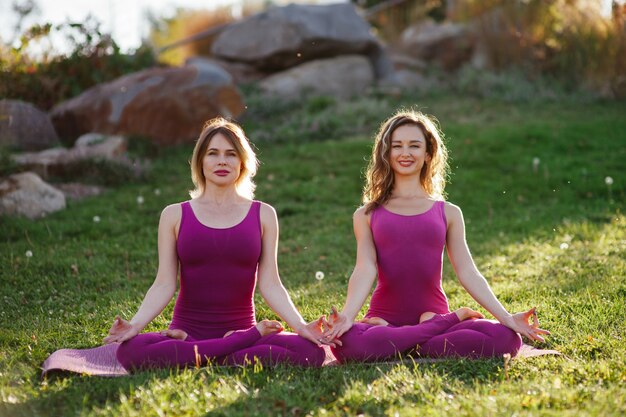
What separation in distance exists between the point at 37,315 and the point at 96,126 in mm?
5819

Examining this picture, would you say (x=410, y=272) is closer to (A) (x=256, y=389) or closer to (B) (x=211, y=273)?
(B) (x=211, y=273)

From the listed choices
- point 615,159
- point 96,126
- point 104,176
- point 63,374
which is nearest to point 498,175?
point 615,159

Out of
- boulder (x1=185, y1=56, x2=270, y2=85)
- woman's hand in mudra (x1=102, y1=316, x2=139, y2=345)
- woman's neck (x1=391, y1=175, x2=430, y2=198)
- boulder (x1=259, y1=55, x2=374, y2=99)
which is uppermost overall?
boulder (x1=185, y1=56, x2=270, y2=85)

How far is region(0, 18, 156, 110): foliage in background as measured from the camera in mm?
11039

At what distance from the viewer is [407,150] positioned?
4449 mm

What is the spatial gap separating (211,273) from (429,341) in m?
1.25

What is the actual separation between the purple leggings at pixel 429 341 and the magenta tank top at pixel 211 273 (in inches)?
26.6

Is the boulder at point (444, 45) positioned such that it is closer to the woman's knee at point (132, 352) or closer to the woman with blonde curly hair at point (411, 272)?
the woman with blonde curly hair at point (411, 272)

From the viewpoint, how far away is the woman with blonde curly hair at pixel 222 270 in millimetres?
3965

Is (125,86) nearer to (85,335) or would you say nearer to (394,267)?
(85,335)

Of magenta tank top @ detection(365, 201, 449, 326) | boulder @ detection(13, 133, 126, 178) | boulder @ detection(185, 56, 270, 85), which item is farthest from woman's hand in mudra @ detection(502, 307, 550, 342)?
boulder @ detection(185, 56, 270, 85)

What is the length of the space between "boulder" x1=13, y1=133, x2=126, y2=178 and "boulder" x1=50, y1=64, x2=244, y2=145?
26.9 inches

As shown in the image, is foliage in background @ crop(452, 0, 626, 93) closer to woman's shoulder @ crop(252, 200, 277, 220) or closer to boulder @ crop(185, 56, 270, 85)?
boulder @ crop(185, 56, 270, 85)

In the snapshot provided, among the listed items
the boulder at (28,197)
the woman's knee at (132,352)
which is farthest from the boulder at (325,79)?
the woman's knee at (132,352)
